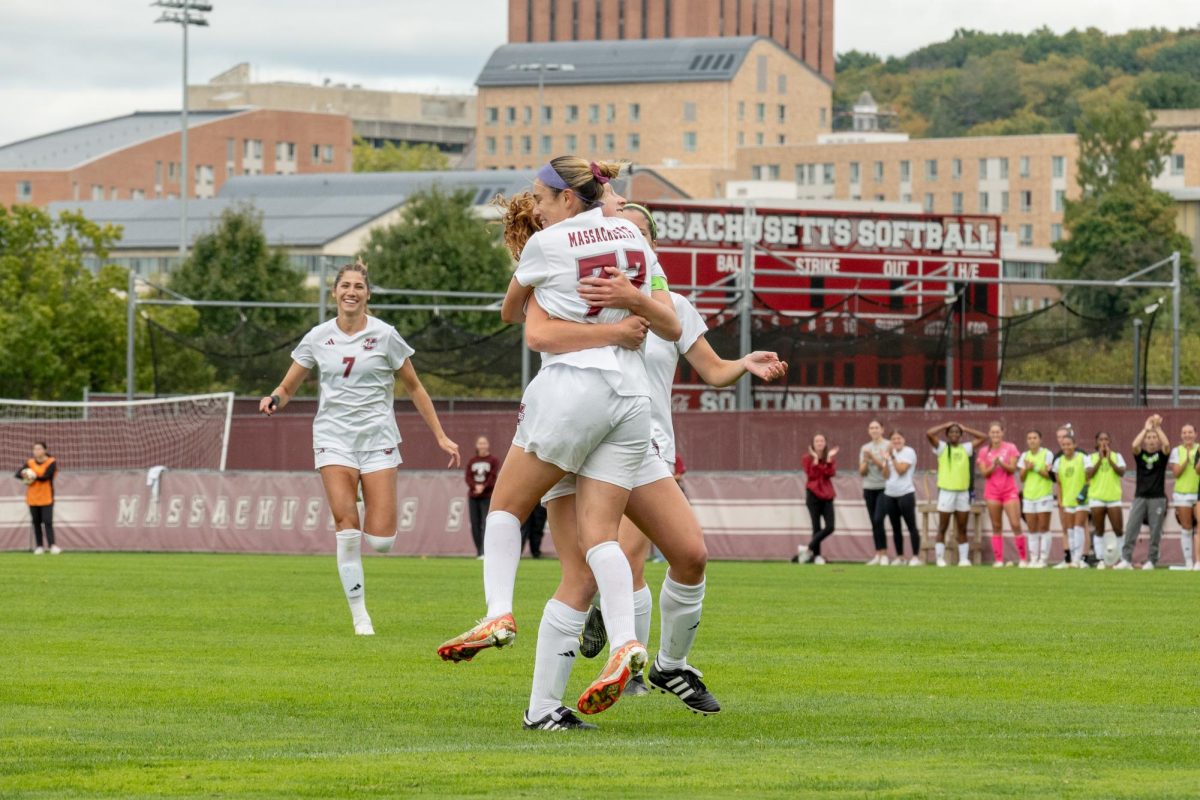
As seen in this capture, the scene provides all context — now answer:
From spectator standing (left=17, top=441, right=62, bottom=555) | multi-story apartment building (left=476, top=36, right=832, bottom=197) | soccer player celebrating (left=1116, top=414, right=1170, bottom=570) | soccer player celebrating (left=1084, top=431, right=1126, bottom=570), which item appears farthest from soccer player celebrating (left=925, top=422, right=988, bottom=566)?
multi-story apartment building (left=476, top=36, right=832, bottom=197)

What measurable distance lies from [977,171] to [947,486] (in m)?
132

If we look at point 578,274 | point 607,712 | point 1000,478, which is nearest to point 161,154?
point 1000,478

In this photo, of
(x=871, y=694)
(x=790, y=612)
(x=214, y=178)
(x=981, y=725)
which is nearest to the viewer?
(x=981, y=725)

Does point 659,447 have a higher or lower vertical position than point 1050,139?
lower

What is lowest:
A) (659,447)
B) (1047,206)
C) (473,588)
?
(473,588)

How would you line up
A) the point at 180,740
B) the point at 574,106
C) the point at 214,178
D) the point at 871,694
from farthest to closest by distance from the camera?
1. the point at 574,106
2. the point at 214,178
3. the point at 871,694
4. the point at 180,740

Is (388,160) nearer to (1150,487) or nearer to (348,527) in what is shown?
(1150,487)

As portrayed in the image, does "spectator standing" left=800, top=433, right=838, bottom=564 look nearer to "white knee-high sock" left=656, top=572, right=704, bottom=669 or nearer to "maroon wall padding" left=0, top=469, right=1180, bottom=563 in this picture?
"maroon wall padding" left=0, top=469, right=1180, bottom=563

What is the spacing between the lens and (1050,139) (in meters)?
154

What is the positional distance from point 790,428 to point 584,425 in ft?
76.7

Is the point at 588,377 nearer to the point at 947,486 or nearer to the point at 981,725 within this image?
the point at 981,725

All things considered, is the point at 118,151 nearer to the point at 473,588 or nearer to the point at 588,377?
the point at 473,588

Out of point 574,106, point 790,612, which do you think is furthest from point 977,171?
point 790,612

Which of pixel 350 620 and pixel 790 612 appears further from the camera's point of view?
pixel 790 612
